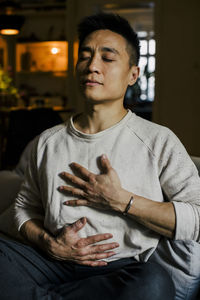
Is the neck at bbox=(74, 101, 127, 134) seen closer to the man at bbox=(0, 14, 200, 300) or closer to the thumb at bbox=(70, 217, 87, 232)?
the man at bbox=(0, 14, 200, 300)

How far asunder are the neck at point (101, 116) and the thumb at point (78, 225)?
13.6 inches

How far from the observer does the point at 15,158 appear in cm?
352

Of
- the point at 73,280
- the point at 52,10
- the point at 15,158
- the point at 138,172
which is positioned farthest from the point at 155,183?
the point at 52,10

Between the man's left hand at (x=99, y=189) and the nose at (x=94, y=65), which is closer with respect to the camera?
the man's left hand at (x=99, y=189)

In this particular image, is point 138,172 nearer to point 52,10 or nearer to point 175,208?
point 175,208

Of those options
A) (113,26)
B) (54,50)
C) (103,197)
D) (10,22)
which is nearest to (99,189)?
(103,197)

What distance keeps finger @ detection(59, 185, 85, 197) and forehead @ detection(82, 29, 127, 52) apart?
0.52m

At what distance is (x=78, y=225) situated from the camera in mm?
1210

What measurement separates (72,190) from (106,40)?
55 centimetres

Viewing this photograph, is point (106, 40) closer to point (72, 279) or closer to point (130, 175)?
point (130, 175)

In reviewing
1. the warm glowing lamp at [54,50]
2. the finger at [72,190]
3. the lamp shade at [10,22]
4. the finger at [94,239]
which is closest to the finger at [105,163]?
the finger at [72,190]

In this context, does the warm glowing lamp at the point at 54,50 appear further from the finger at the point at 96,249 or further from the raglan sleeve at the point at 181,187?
the finger at the point at 96,249

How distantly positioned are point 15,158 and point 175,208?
259 cm

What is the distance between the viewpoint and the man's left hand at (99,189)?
1.18 m
